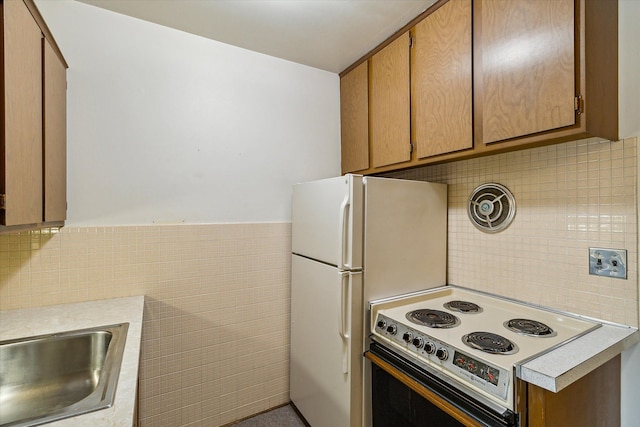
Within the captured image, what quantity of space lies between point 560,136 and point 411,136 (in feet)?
2.49

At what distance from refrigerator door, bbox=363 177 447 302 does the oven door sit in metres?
0.36

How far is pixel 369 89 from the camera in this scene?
2.13 m

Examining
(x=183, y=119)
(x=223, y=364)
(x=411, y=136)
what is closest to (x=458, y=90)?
(x=411, y=136)

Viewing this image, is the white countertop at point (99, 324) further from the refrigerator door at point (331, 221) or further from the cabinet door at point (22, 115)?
the refrigerator door at point (331, 221)

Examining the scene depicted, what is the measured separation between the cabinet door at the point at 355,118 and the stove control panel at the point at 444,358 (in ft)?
3.83

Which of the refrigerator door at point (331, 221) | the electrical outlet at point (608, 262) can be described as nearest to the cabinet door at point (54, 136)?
the refrigerator door at point (331, 221)

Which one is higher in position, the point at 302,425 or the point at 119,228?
the point at 119,228

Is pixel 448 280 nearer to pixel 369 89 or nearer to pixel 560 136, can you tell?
pixel 560 136

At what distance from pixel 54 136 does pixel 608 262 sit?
2.63 meters

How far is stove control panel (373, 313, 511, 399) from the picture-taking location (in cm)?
103

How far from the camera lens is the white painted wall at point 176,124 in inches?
65.0

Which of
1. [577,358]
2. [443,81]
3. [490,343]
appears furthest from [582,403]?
[443,81]

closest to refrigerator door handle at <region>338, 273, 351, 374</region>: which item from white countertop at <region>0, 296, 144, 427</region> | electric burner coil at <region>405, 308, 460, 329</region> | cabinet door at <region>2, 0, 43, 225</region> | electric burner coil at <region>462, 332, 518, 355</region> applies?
electric burner coil at <region>405, 308, 460, 329</region>

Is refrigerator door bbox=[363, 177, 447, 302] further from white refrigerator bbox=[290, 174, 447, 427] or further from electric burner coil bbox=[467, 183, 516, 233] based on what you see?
electric burner coil bbox=[467, 183, 516, 233]
